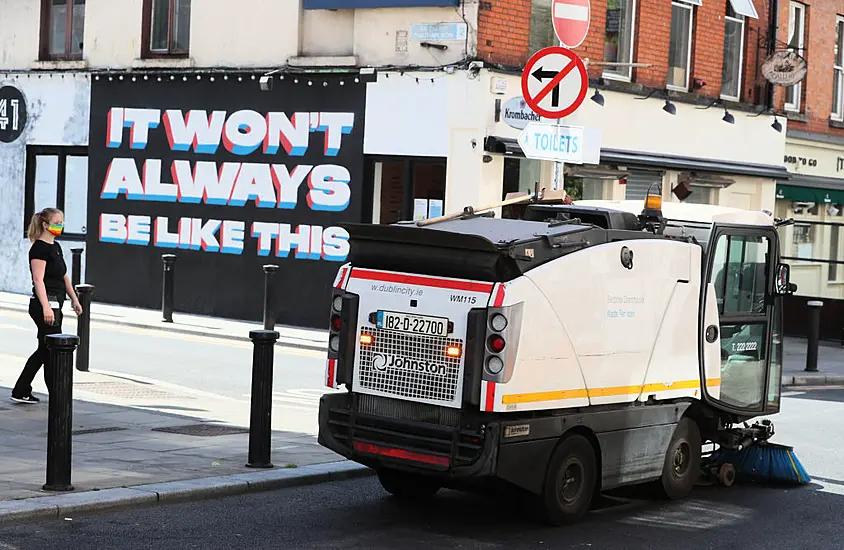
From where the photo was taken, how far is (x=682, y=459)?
10133 millimetres

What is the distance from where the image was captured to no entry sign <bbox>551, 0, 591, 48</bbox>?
13.7m

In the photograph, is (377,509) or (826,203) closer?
(377,509)

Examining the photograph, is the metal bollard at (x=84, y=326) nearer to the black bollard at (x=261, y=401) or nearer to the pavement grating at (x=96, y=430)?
the pavement grating at (x=96, y=430)

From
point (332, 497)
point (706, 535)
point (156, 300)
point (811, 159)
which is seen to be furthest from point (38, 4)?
point (706, 535)

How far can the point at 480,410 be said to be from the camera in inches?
332

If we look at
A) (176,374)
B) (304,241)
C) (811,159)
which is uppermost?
(811,159)

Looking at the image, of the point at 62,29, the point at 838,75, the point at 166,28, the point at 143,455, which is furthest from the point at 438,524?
the point at 838,75

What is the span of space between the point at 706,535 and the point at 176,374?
8.44m

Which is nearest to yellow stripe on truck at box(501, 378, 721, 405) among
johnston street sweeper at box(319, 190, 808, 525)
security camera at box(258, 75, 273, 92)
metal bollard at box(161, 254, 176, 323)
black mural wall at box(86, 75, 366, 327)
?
johnston street sweeper at box(319, 190, 808, 525)

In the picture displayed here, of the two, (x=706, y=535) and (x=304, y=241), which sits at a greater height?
(x=304, y=241)

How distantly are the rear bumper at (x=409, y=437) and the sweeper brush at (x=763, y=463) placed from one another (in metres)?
3.04

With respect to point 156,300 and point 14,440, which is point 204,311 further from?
point 14,440

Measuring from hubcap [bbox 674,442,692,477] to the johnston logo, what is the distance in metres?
Result: 2.41

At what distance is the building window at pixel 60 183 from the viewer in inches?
996
